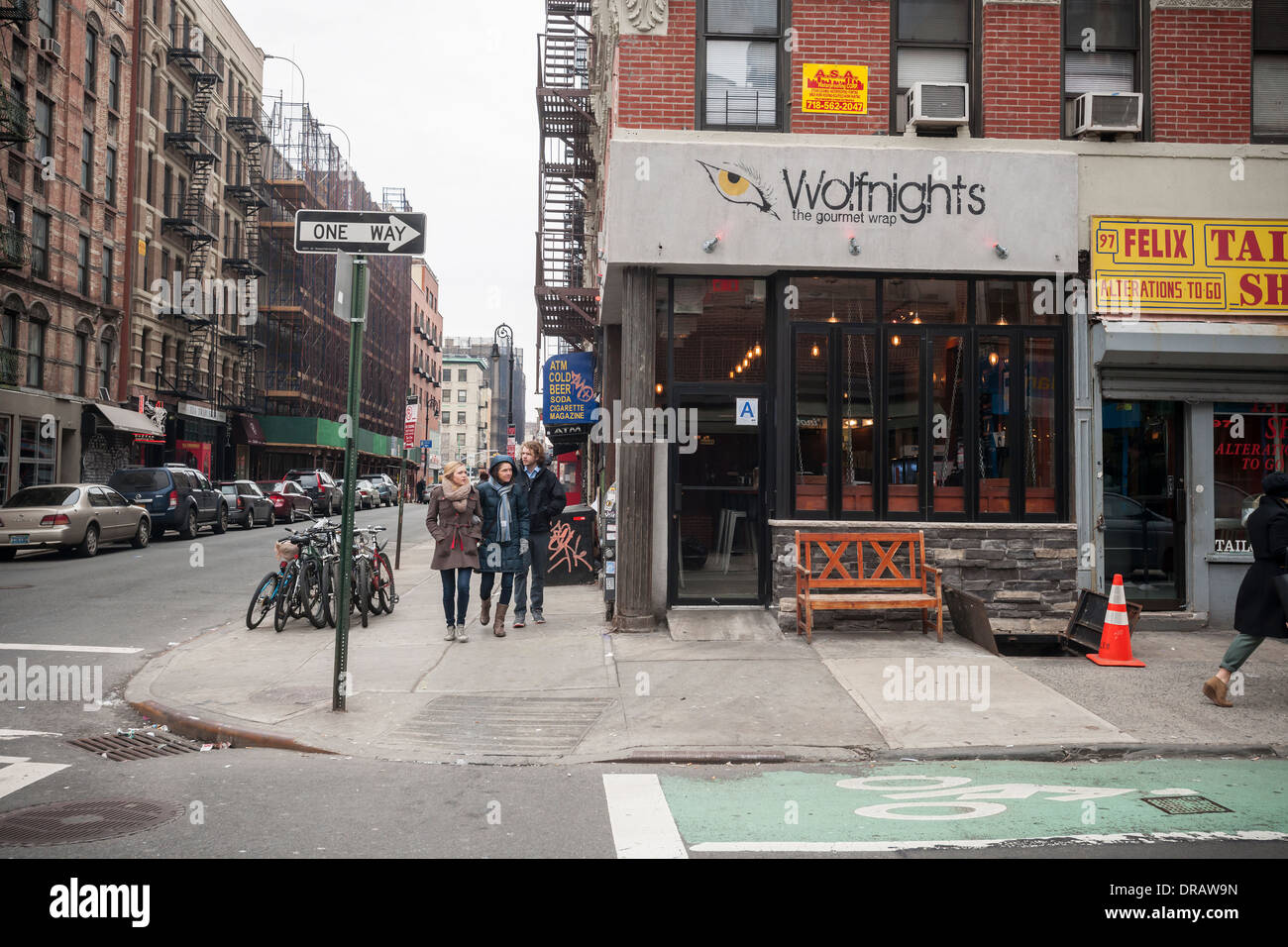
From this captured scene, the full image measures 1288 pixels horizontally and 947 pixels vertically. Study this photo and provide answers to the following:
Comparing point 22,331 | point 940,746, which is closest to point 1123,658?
point 940,746

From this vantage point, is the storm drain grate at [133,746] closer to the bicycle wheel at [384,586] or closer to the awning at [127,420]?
the bicycle wheel at [384,586]

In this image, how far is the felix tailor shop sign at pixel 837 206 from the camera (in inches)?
394

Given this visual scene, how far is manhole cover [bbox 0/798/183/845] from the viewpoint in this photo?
4.52m

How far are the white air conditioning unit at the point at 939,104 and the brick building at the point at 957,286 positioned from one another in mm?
30

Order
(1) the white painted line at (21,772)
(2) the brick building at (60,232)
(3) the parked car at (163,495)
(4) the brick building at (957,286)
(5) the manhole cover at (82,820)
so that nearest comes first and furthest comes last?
(5) the manhole cover at (82,820) → (1) the white painted line at (21,772) → (4) the brick building at (957,286) → (3) the parked car at (163,495) → (2) the brick building at (60,232)

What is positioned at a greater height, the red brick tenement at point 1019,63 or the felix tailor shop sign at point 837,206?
the red brick tenement at point 1019,63

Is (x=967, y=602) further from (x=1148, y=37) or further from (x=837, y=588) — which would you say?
(x=1148, y=37)

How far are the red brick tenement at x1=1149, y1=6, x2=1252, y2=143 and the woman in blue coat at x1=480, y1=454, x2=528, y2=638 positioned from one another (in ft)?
27.4

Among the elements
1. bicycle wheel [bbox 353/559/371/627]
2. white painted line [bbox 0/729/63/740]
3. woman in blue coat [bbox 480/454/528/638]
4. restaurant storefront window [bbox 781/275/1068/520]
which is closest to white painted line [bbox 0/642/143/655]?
bicycle wheel [bbox 353/559/371/627]

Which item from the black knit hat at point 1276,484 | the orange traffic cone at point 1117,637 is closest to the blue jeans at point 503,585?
the orange traffic cone at point 1117,637

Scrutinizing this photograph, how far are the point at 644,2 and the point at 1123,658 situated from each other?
825 centimetres

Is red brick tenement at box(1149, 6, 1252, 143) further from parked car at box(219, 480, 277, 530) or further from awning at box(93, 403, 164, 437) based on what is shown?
awning at box(93, 403, 164, 437)

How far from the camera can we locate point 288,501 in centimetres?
3422

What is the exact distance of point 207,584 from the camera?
1521 centimetres
